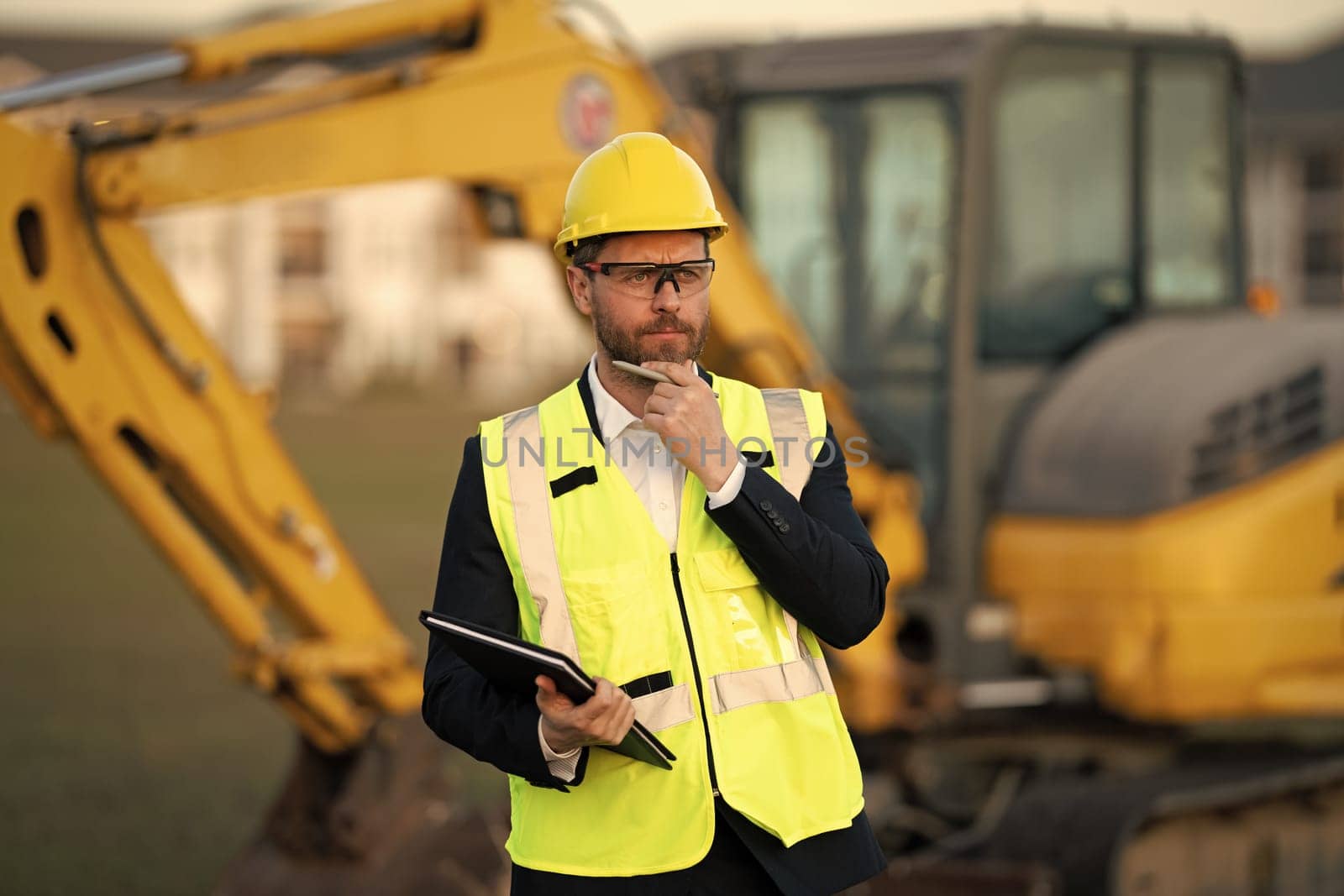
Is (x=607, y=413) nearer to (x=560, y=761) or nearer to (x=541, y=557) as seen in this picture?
(x=541, y=557)

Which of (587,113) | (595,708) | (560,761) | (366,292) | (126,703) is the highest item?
(587,113)

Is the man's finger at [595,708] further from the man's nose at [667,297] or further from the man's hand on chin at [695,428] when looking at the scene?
the man's nose at [667,297]

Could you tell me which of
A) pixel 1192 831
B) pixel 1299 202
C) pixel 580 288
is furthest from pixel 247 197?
pixel 1299 202

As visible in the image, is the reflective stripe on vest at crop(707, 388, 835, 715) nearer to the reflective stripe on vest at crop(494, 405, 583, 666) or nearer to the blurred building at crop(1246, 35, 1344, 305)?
the reflective stripe on vest at crop(494, 405, 583, 666)

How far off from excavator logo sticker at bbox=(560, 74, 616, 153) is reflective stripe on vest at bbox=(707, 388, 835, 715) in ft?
10.3

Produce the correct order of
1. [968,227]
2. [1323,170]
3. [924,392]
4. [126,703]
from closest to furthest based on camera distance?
[968,227] → [924,392] → [126,703] → [1323,170]

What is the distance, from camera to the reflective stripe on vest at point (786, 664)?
8.78 feet

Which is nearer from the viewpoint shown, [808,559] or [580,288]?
[808,559]

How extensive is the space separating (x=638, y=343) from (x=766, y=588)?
38cm

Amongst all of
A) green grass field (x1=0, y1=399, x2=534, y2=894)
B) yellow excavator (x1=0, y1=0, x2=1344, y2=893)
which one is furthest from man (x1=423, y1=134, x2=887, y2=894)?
green grass field (x1=0, y1=399, x2=534, y2=894)

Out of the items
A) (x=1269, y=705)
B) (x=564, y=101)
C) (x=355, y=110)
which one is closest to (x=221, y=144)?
(x=355, y=110)

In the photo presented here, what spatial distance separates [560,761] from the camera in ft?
8.50

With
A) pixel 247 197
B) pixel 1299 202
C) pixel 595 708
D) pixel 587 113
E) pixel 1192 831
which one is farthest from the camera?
pixel 1299 202

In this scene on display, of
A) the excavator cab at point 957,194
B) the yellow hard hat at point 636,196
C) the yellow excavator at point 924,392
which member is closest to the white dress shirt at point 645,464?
the yellow hard hat at point 636,196
